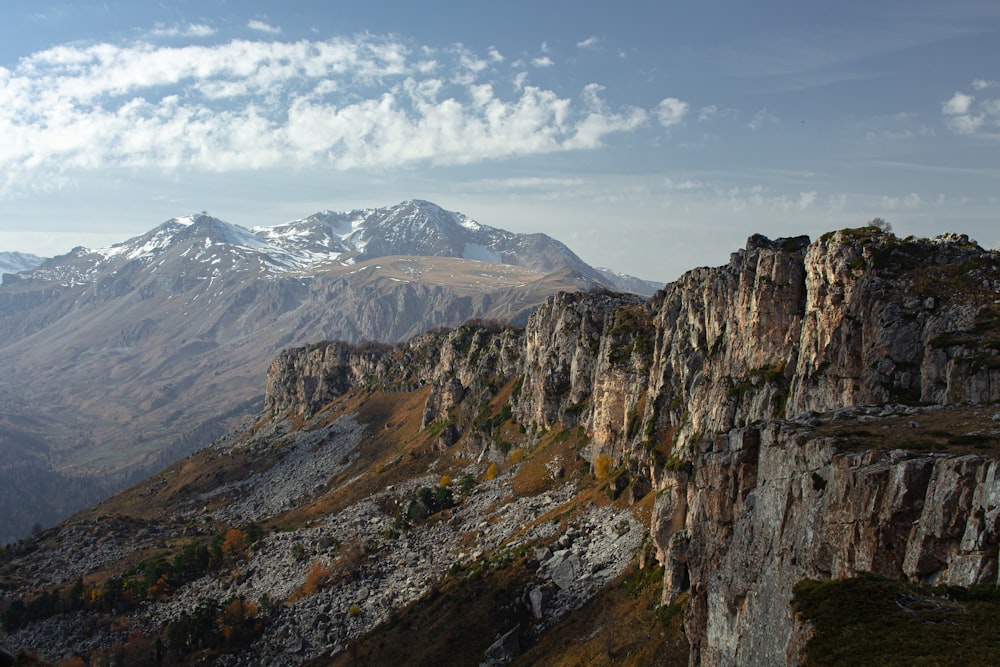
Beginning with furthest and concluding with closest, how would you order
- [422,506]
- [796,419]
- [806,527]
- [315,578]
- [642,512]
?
[422,506]
[315,578]
[642,512]
[796,419]
[806,527]

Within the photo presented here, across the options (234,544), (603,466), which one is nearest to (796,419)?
(603,466)

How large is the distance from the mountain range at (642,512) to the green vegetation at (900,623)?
0.23ft

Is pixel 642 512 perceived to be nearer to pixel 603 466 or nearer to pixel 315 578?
pixel 603 466

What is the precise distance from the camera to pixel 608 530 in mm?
69750

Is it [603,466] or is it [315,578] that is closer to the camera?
[603,466]

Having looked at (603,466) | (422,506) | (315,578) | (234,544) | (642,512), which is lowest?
(234,544)

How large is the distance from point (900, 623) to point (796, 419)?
54.4ft

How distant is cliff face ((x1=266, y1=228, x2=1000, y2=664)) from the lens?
2625 cm

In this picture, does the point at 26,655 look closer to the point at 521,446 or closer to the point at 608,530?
the point at 608,530

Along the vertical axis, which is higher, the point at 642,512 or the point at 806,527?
the point at 806,527

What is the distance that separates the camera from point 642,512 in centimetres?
6850

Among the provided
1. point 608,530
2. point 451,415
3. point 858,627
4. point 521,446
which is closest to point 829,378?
point 858,627

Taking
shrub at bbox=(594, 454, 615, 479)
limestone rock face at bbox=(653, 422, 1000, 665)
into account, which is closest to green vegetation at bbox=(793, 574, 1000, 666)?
limestone rock face at bbox=(653, 422, 1000, 665)

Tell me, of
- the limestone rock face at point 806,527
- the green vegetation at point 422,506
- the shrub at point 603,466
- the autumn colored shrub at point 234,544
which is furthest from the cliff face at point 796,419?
the autumn colored shrub at point 234,544
